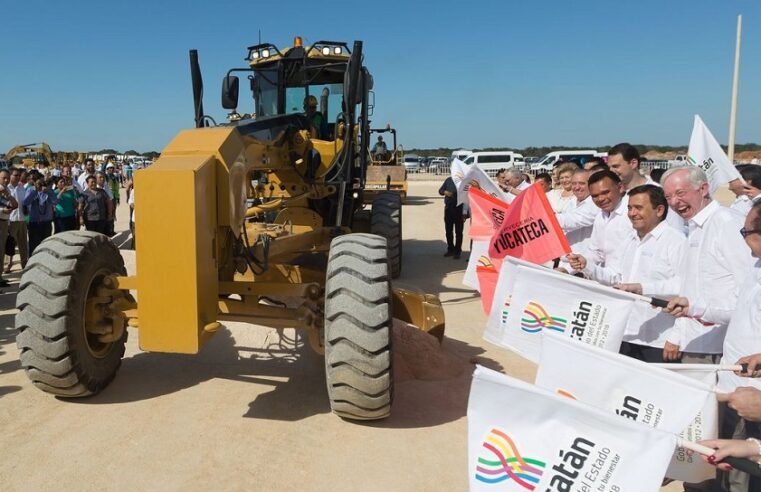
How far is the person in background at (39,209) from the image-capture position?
9.41m

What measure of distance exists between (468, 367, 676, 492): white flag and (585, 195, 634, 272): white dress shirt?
8.56ft

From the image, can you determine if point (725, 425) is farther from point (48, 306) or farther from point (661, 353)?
point (48, 306)

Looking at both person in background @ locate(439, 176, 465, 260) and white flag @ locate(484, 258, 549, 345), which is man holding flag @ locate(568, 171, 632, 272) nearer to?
white flag @ locate(484, 258, 549, 345)

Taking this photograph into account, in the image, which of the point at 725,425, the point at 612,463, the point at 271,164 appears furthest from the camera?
the point at 271,164

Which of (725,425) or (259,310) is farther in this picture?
(259,310)

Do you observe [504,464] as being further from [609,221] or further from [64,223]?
[64,223]

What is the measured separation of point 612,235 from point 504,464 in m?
2.99

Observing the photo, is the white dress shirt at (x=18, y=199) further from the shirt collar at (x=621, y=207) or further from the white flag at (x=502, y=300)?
the shirt collar at (x=621, y=207)

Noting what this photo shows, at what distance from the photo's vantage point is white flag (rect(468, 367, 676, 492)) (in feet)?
6.57

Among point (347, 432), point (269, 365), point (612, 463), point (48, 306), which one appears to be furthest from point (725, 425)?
point (48, 306)

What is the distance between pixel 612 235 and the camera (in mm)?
4672

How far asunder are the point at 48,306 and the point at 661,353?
170 inches

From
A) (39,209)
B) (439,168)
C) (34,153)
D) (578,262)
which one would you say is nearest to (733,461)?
(578,262)

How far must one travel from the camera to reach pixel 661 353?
393 centimetres
